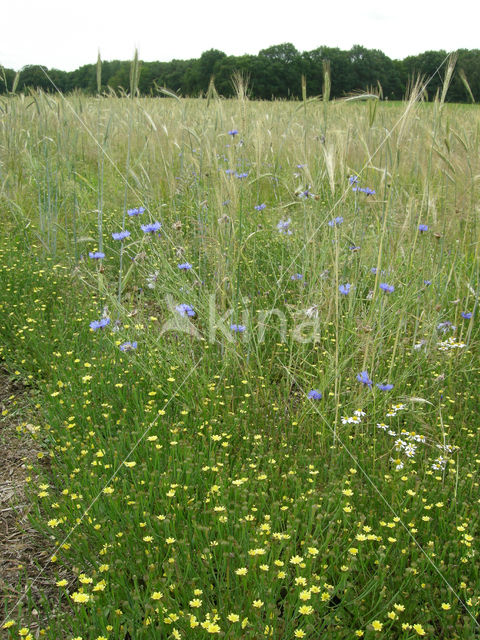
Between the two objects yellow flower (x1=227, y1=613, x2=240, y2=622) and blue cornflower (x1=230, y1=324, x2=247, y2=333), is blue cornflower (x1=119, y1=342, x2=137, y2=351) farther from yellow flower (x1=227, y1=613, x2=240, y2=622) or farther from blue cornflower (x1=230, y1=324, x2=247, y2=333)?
yellow flower (x1=227, y1=613, x2=240, y2=622)

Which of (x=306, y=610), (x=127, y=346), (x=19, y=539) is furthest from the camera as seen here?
(x=127, y=346)

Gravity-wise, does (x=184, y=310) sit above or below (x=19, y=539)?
above

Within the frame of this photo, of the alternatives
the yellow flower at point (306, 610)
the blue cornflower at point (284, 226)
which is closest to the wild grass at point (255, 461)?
the yellow flower at point (306, 610)

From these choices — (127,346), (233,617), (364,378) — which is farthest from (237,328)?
(233,617)

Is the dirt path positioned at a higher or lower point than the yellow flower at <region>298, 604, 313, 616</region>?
lower

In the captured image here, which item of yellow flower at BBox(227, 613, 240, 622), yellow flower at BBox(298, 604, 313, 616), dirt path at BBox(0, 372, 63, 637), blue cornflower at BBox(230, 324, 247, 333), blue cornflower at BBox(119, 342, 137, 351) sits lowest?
dirt path at BBox(0, 372, 63, 637)

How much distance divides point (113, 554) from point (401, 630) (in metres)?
0.94

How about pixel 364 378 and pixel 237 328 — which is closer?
pixel 364 378

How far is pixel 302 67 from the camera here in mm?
22328

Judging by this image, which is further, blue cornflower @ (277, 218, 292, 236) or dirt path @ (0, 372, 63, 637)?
blue cornflower @ (277, 218, 292, 236)

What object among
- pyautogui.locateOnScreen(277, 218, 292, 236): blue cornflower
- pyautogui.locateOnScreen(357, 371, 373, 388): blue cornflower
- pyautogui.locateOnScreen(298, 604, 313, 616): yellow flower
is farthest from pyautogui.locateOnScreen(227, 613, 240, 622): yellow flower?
pyautogui.locateOnScreen(277, 218, 292, 236): blue cornflower

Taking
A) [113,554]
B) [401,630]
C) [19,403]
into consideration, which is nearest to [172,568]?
[113,554]

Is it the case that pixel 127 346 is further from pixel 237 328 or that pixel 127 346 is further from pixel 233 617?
pixel 233 617

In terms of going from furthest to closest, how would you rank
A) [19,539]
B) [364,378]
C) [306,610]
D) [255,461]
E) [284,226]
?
[284,226] → [364,378] → [255,461] → [19,539] → [306,610]
